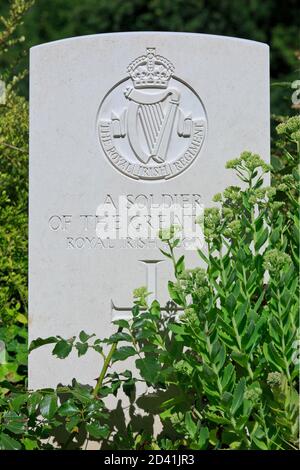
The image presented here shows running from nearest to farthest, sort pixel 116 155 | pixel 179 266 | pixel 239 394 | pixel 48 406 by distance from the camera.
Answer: pixel 239 394, pixel 48 406, pixel 179 266, pixel 116 155

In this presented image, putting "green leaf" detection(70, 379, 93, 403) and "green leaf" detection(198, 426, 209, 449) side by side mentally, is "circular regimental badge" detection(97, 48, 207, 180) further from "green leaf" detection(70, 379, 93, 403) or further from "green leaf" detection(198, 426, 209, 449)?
"green leaf" detection(198, 426, 209, 449)

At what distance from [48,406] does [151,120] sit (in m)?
1.25

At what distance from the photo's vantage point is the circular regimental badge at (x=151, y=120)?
2.96 meters

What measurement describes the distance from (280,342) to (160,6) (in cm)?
668

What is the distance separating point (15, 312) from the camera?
351 centimetres

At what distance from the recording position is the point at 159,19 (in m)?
8.27

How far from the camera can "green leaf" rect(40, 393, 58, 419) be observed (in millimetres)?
2295

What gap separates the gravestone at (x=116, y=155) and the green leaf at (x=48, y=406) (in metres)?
0.61

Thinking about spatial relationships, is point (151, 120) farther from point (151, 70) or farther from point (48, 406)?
point (48, 406)


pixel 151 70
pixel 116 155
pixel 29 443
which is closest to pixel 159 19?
pixel 151 70

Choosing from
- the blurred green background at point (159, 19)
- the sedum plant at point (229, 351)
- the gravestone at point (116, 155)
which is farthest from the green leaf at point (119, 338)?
the blurred green background at point (159, 19)

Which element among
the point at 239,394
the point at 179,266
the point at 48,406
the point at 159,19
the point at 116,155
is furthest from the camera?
the point at 159,19

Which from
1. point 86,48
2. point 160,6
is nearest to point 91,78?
point 86,48

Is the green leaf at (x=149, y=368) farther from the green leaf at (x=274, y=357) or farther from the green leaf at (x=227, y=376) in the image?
the green leaf at (x=274, y=357)
